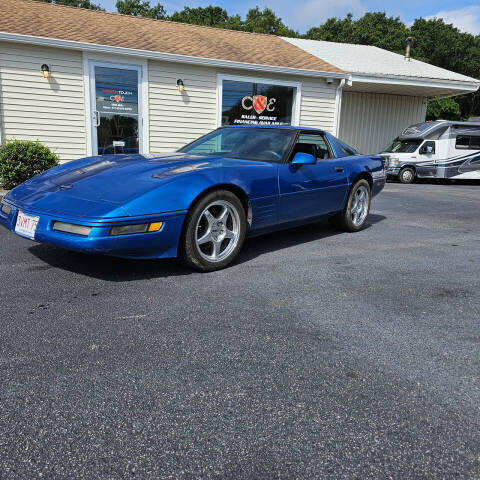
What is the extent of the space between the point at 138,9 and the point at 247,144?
48.5 meters

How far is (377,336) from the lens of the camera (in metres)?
2.58

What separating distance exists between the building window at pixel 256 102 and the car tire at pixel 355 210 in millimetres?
6774

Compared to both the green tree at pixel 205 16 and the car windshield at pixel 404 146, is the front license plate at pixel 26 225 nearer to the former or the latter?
the car windshield at pixel 404 146

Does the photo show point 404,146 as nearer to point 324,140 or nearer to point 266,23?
point 324,140

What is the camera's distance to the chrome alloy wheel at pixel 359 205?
219 inches

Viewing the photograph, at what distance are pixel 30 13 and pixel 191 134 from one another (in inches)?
193

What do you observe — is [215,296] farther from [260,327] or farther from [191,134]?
[191,134]


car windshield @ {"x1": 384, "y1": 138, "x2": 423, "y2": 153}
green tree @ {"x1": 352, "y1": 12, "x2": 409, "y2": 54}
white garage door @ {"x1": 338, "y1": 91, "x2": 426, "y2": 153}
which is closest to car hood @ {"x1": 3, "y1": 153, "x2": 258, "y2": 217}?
car windshield @ {"x1": 384, "y1": 138, "x2": 423, "y2": 153}

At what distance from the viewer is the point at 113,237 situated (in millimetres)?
3084

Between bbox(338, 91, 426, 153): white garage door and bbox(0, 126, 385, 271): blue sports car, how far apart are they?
12.7 meters

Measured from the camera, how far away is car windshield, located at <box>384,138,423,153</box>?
1477 cm

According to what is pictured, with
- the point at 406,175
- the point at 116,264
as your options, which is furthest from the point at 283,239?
the point at 406,175

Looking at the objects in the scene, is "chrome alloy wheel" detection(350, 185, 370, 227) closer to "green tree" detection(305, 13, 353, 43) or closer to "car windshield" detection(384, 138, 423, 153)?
"car windshield" detection(384, 138, 423, 153)

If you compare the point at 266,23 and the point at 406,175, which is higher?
the point at 266,23
